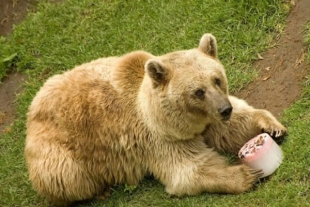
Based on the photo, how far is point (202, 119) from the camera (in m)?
6.94

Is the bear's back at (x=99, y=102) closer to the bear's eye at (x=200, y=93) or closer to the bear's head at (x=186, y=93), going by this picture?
the bear's head at (x=186, y=93)

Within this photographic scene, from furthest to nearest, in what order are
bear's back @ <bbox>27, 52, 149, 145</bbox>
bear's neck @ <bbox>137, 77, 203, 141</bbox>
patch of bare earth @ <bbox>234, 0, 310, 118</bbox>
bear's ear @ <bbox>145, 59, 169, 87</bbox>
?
1. patch of bare earth @ <bbox>234, 0, 310, 118</bbox>
2. bear's back @ <bbox>27, 52, 149, 145</bbox>
3. bear's neck @ <bbox>137, 77, 203, 141</bbox>
4. bear's ear @ <bbox>145, 59, 169, 87</bbox>

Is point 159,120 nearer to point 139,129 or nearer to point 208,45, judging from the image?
point 139,129

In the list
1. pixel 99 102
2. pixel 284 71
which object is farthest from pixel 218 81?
pixel 284 71

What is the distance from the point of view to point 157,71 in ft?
22.6

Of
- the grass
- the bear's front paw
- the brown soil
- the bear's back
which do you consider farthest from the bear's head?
the brown soil

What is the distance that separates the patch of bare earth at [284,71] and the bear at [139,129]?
1.74 ft

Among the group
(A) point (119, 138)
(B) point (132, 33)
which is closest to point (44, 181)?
(A) point (119, 138)

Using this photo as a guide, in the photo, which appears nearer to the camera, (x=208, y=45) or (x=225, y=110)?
(x=225, y=110)

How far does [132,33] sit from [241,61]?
2.07 m

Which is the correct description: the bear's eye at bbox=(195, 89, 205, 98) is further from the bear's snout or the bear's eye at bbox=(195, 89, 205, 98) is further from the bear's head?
the bear's snout

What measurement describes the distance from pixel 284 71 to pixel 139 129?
205 cm

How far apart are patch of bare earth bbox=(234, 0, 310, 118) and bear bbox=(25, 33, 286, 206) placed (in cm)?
53

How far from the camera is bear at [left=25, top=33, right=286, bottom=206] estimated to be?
22.6 ft
